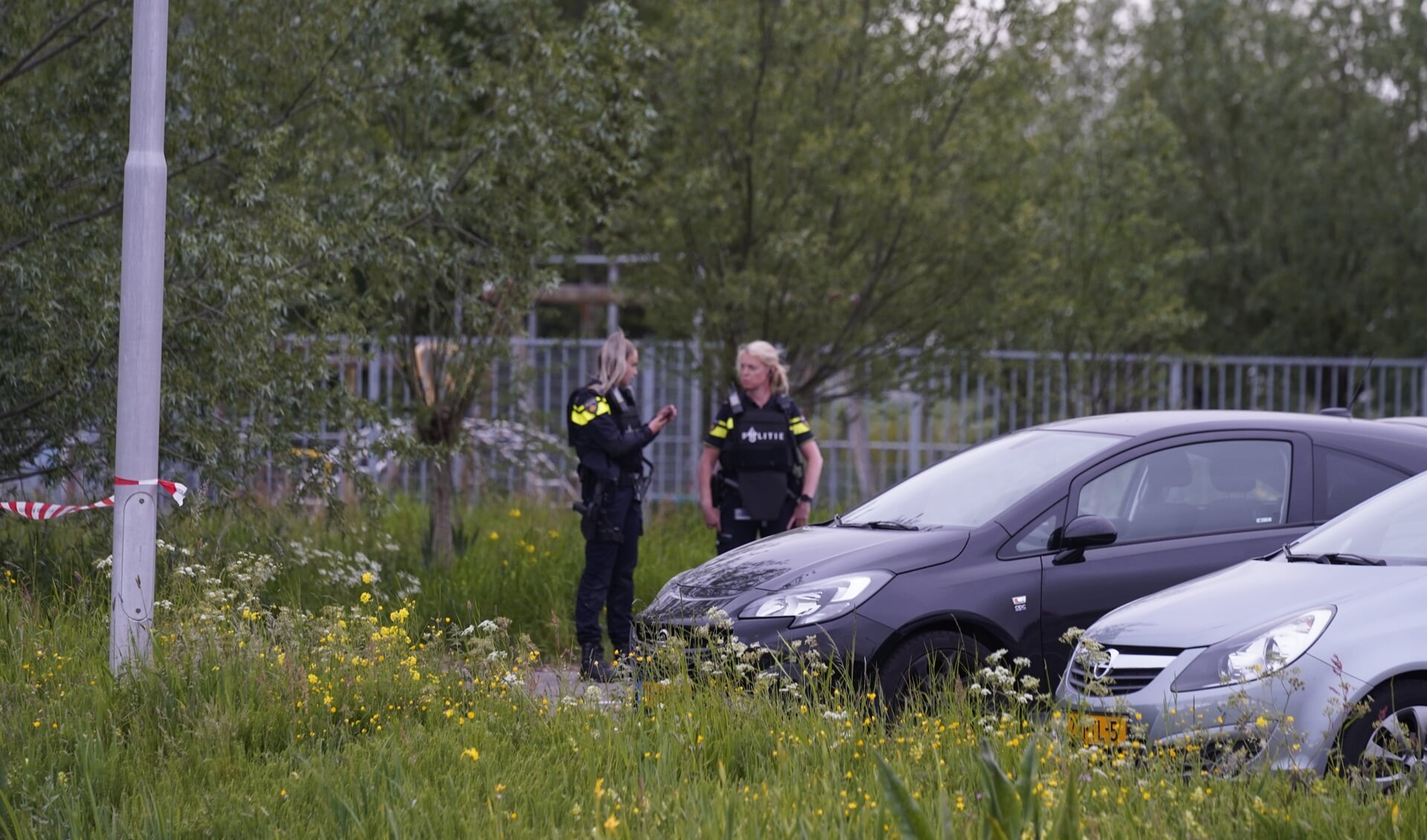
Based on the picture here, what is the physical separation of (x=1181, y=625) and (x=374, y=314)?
22.7ft

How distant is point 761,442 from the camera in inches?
325

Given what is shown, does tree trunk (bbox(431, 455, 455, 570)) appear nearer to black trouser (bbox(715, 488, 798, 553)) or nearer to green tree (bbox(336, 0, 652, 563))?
green tree (bbox(336, 0, 652, 563))

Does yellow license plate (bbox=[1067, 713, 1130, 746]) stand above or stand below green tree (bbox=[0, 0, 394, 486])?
below

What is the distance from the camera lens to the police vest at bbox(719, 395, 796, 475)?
27.1 ft

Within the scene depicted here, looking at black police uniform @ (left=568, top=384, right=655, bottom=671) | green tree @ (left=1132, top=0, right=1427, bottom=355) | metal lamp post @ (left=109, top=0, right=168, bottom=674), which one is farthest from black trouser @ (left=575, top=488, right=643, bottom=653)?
green tree @ (left=1132, top=0, right=1427, bottom=355)

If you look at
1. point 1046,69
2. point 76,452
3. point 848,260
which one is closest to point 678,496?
point 848,260

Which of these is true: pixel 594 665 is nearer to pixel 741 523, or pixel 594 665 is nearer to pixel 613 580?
pixel 613 580

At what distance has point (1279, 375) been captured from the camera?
646 inches

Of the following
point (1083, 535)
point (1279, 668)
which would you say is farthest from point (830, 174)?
point (1279, 668)

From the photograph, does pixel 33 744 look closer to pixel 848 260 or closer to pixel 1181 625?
pixel 1181 625

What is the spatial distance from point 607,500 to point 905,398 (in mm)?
7752

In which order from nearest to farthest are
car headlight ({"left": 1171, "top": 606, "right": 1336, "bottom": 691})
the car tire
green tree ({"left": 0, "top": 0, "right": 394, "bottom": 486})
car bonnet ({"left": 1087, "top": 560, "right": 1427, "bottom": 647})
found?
car headlight ({"left": 1171, "top": 606, "right": 1336, "bottom": 691}) < car bonnet ({"left": 1087, "top": 560, "right": 1427, "bottom": 647}) < the car tire < green tree ({"left": 0, "top": 0, "right": 394, "bottom": 486})

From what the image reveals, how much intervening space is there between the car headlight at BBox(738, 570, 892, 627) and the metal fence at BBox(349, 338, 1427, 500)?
6628 millimetres

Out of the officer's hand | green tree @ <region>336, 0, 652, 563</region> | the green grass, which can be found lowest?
the green grass
